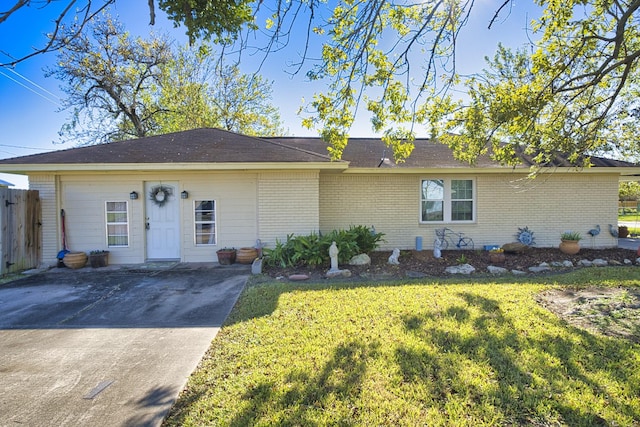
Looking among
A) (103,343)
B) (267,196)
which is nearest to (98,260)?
(267,196)

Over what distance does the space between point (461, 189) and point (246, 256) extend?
7385 millimetres

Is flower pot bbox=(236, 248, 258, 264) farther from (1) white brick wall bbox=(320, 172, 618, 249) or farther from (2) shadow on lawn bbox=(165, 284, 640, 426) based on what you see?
(2) shadow on lawn bbox=(165, 284, 640, 426)

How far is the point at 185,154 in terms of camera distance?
8.73 m

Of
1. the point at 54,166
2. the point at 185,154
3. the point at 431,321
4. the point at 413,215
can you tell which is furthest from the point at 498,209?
the point at 54,166

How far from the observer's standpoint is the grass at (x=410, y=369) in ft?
8.15

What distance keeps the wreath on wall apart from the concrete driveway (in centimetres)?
262

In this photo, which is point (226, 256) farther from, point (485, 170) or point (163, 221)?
point (485, 170)

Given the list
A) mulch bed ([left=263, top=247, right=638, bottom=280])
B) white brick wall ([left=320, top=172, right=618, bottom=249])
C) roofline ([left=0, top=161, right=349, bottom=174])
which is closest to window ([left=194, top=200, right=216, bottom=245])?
roofline ([left=0, top=161, right=349, bottom=174])

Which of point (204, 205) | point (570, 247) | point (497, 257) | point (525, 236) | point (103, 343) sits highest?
point (204, 205)

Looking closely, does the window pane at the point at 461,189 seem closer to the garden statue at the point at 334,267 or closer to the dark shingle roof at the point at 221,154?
the dark shingle roof at the point at 221,154

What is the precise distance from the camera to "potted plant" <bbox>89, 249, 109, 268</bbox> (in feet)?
27.6

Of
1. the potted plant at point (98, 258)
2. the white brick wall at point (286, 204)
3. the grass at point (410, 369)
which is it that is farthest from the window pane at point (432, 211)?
the potted plant at point (98, 258)

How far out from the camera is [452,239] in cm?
1023

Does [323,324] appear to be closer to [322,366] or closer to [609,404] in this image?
[322,366]
